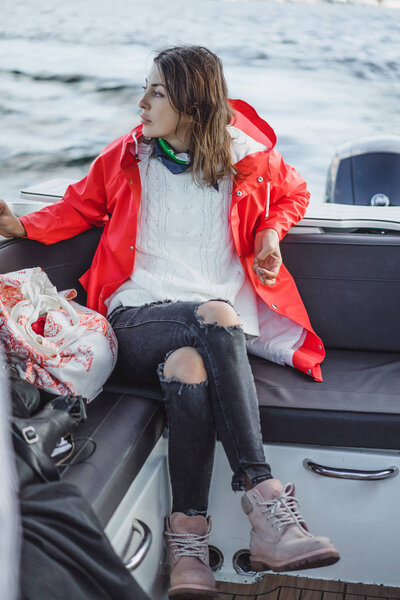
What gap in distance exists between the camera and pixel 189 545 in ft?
4.48

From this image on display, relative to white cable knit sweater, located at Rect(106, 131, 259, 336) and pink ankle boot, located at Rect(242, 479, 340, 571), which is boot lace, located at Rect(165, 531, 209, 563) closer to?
Result: pink ankle boot, located at Rect(242, 479, 340, 571)

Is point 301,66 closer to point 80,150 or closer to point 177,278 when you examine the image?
point 80,150

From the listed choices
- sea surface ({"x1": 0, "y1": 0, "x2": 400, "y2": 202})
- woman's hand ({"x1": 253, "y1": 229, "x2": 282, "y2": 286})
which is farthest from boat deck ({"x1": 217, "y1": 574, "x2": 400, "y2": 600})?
sea surface ({"x1": 0, "y1": 0, "x2": 400, "y2": 202})

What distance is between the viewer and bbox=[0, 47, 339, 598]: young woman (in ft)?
4.58

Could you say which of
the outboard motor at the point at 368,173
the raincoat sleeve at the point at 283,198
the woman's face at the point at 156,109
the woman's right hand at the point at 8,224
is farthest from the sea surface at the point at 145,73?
the woman's right hand at the point at 8,224

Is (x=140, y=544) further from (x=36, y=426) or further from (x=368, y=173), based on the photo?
(x=368, y=173)

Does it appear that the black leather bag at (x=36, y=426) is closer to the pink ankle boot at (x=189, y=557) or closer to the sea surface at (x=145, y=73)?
the pink ankle boot at (x=189, y=557)

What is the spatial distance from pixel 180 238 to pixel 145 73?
6547 mm

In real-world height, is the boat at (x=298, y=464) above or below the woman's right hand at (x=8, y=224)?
below

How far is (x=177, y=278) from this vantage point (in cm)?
167

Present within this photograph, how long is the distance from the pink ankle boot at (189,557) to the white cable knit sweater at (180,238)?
542 mm

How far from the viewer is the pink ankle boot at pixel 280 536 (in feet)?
4.07

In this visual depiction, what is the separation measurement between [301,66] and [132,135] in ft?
24.9

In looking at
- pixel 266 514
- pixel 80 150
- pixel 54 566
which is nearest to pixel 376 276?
pixel 266 514
